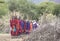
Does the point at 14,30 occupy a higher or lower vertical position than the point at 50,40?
lower

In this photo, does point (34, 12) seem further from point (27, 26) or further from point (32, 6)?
point (27, 26)

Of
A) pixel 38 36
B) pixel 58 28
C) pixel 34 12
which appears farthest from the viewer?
pixel 34 12

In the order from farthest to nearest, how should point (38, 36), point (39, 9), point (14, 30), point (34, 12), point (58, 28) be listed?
point (39, 9), point (34, 12), point (14, 30), point (38, 36), point (58, 28)

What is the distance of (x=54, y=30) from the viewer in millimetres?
8773

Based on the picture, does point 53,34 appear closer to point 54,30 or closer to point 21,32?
point 54,30

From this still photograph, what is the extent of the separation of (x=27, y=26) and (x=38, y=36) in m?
8.96

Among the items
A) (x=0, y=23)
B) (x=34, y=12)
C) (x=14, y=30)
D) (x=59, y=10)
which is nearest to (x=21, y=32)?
(x=14, y=30)

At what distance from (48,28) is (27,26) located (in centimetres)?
908

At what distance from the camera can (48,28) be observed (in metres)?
9.10

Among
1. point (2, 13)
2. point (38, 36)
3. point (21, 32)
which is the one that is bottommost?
point (2, 13)

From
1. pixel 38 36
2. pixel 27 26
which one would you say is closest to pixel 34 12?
pixel 27 26

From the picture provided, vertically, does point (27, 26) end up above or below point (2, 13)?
above

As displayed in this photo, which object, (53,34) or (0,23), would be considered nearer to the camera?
(53,34)

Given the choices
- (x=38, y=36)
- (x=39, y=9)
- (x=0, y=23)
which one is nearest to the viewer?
(x=38, y=36)
